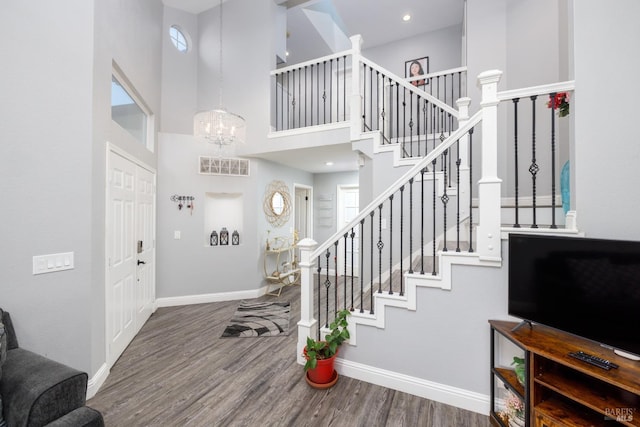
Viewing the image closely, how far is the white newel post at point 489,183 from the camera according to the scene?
1814 millimetres

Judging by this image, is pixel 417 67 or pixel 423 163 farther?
pixel 417 67

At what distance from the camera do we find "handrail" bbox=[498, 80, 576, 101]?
1.76 m

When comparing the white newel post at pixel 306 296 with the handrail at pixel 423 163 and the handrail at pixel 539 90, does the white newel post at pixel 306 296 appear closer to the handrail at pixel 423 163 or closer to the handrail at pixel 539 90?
the handrail at pixel 423 163

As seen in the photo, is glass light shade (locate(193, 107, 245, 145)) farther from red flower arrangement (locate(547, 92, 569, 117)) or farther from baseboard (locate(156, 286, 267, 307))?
red flower arrangement (locate(547, 92, 569, 117))

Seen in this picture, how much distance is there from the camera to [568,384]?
4.56ft

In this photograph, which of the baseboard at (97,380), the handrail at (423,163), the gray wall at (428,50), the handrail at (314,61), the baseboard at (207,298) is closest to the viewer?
the handrail at (423,163)

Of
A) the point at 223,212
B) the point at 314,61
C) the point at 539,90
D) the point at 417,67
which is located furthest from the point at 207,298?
the point at 417,67

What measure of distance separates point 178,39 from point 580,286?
233 inches

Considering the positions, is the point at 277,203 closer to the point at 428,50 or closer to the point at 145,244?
the point at 145,244

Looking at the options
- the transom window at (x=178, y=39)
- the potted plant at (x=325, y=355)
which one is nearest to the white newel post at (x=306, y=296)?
the potted plant at (x=325, y=355)

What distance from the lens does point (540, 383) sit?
1426 mm

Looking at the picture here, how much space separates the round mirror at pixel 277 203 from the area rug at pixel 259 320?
175cm

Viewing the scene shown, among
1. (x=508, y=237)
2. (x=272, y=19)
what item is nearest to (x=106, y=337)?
(x=508, y=237)

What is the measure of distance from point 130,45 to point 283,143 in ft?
7.01
